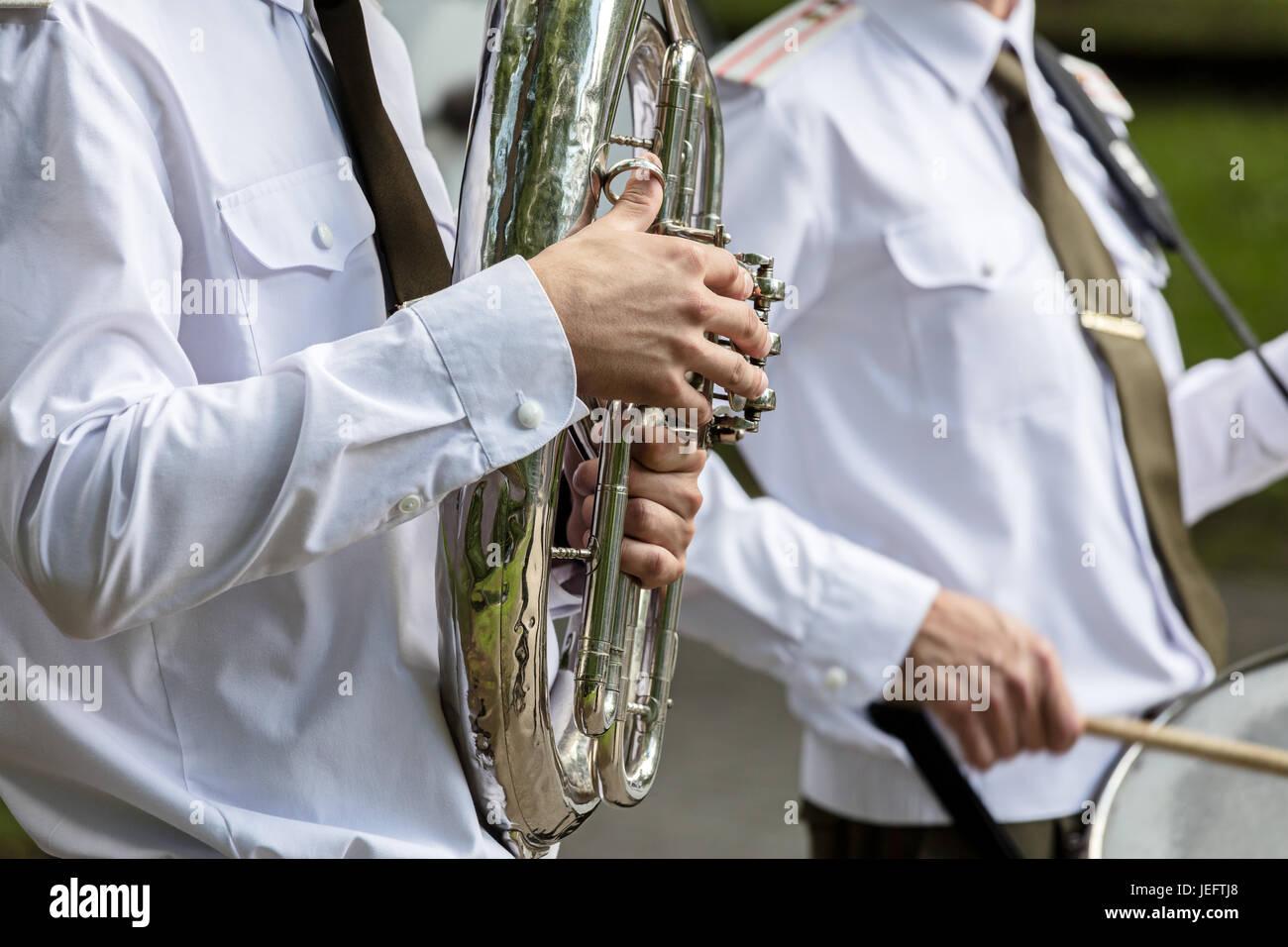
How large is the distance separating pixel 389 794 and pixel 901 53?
135 centimetres

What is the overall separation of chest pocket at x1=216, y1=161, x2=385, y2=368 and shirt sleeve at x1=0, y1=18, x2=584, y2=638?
74mm

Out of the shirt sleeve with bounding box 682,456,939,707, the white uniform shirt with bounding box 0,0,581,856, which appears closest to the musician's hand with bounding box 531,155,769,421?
the white uniform shirt with bounding box 0,0,581,856

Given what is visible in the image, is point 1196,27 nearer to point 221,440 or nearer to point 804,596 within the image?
point 804,596

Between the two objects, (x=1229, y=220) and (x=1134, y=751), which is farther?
(x=1229, y=220)

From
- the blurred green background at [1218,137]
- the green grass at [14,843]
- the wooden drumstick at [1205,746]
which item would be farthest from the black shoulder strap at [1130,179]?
the blurred green background at [1218,137]

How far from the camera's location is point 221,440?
3.04ft

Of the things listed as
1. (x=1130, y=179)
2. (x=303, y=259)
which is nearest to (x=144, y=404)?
(x=303, y=259)

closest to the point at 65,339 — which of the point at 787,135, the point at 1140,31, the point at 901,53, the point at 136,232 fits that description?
the point at 136,232

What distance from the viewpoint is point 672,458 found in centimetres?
123

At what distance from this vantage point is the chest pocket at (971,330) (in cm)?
190

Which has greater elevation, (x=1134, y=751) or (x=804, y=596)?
(x=804, y=596)

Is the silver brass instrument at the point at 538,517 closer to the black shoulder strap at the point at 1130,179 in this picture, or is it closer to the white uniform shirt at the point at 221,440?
the white uniform shirt at the point at 221,440

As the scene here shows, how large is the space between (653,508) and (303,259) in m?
0.33
